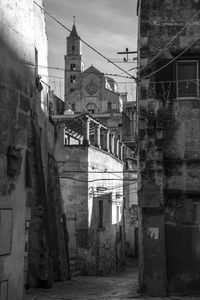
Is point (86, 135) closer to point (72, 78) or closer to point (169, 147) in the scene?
point (169, 147)

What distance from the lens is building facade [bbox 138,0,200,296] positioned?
1184 cm

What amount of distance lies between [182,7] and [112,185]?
55.0 ft

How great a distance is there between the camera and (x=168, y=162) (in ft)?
40.5

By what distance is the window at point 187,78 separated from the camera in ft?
41.4

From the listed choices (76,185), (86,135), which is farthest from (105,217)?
(86,135)

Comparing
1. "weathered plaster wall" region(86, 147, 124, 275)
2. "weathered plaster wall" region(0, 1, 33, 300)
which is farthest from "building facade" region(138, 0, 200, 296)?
"weathered plaster wall" region(86, 147, 124, 275)

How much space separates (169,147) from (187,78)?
78.3 inches

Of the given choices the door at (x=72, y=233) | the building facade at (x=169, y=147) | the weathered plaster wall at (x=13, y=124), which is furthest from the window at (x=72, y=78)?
the weathered plaster wall at (x=13, y=124)

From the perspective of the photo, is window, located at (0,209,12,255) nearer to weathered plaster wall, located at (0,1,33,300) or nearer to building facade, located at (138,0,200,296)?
weathered plaster wall, located at (0,1,33,300)

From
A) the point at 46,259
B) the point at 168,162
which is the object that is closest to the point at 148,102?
the point at 168,162

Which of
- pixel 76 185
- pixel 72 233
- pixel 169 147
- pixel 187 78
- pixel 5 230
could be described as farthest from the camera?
pixel 76 185

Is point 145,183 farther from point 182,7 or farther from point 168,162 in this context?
point 182,7

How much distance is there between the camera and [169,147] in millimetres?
12414

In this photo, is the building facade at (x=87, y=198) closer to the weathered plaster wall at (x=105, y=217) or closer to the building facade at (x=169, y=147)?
the weathered plaster wall at (x=105, y=217)
